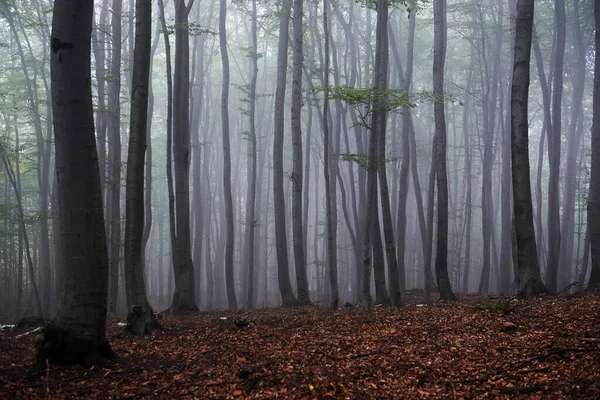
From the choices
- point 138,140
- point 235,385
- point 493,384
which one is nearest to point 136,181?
point 138,140

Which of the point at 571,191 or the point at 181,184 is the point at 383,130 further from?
the point at 571,191

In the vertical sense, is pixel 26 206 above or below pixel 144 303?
above

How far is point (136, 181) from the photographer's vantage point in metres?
9.30

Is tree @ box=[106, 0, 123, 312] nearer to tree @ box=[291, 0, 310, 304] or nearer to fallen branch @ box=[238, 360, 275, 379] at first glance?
tree @ box=[291, 0, 310, 304]

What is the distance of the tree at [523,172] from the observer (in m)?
10.1

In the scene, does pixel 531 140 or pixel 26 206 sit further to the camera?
pixel 531 140

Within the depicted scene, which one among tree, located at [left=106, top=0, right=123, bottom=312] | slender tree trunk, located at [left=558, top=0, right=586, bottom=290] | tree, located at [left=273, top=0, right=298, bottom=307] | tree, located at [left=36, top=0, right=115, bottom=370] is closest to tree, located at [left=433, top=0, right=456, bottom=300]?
tree, located at [left=273, top=0, right=298, bottom=307]

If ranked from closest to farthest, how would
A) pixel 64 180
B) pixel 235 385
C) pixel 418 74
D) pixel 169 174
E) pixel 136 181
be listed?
pixel 235 385, pixel 64 180, pixel 136 181, pixel 169 174, pixel 418 74

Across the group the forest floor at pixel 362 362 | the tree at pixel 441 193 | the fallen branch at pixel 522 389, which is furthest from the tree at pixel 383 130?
the fallen branch at pixel 522 389

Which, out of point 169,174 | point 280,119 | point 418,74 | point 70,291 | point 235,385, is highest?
point 418,74

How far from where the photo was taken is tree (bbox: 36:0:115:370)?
242 inches

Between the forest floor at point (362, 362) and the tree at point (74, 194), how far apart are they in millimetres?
458

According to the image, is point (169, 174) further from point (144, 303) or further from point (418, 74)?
point (418, 74)

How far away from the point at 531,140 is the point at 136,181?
4369cm
